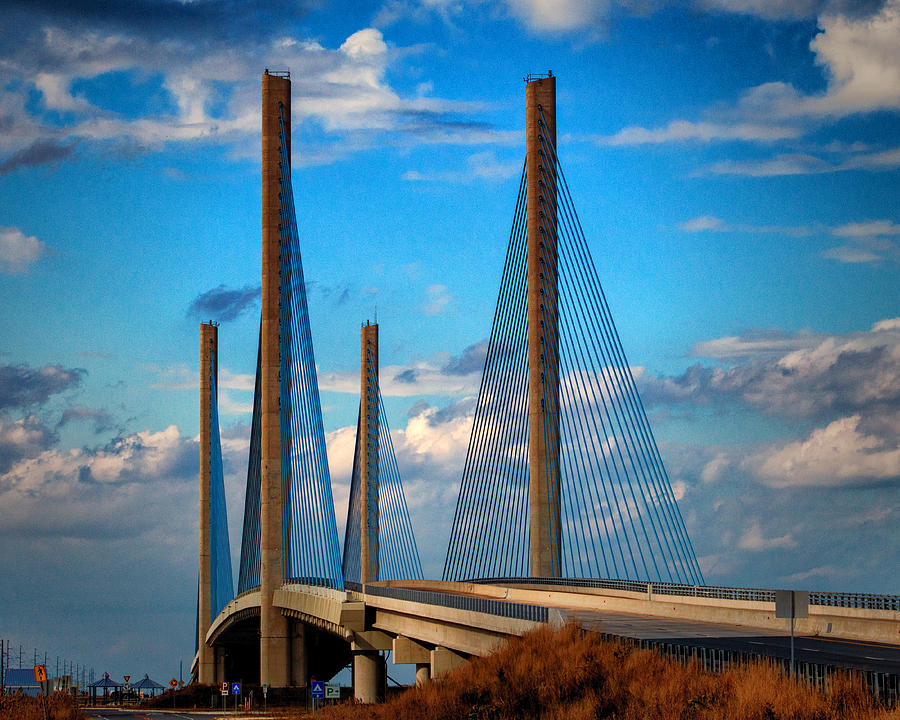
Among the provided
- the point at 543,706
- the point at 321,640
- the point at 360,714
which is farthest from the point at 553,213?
the point at 321,640

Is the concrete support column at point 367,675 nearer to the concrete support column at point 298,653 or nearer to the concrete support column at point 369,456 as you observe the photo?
the concrete support column at point 298,653

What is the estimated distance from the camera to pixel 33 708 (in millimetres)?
44969

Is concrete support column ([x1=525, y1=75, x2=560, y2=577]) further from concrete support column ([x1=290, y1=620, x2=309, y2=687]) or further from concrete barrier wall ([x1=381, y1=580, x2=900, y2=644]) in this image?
concrete support column ([x1=290, y1=620, x2=309, y2=687])

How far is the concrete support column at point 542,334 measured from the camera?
45.9 meters

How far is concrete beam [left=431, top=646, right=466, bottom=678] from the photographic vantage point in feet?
127

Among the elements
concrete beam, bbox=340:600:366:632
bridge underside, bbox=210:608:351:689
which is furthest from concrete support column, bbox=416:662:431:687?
bridge underside, bbox=210:608:351:689

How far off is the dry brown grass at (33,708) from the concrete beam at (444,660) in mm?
13762

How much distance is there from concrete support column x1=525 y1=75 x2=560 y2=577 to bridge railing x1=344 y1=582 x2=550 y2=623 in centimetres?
551

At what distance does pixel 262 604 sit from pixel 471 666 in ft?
120

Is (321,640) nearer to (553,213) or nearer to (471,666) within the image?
(553,213)

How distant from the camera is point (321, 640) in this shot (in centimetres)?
8850

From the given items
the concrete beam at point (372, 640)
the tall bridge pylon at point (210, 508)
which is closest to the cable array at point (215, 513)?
the tall bridge pylon at point (210, 508)

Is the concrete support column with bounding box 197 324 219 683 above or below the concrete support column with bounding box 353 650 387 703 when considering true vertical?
above

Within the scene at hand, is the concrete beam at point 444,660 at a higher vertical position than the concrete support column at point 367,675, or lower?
higher
